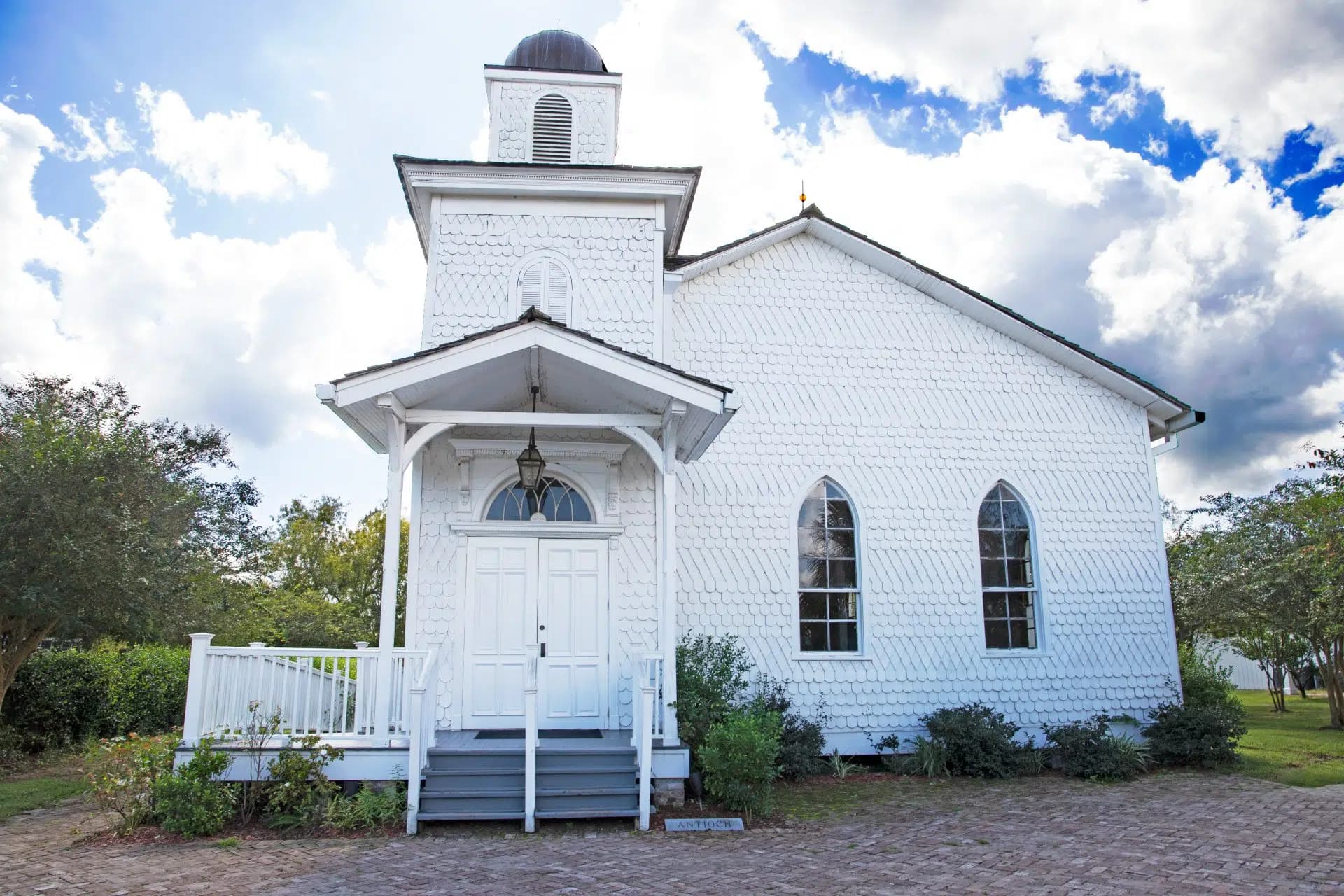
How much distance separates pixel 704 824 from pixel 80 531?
8888mm

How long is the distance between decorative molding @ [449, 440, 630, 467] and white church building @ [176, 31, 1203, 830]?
0.16 ft

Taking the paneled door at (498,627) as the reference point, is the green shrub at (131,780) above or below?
below

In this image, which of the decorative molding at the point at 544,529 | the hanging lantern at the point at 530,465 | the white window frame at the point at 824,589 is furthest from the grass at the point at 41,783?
the white window frame at the point at 824,589

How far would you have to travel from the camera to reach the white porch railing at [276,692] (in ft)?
26.4

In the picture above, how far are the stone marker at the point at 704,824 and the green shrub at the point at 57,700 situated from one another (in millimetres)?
10785

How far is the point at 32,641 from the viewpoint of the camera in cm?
1238

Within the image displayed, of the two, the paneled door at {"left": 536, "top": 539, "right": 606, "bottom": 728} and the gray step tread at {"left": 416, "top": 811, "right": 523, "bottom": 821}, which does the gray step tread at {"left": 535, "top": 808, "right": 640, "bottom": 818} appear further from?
the paneled door at {"left": 536, "top": 539, "right": 606, "bottom": 728}

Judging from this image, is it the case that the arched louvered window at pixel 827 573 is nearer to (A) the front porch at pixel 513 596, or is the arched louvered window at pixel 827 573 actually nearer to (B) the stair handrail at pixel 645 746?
(A) the front porch at pixel 513 596

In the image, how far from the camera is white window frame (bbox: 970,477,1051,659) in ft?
38.4

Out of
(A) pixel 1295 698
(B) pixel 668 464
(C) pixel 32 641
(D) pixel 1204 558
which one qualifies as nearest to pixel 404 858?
(B) pixel 668 464

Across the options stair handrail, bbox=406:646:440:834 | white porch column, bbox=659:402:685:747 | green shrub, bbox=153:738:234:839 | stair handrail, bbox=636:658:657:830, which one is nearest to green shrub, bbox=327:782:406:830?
stair handrail, bbox=406:646:440:834

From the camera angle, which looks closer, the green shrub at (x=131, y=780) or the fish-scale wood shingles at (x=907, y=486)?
the green shrub at (x=131, y=780)

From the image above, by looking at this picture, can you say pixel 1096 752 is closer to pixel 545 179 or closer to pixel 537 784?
pixel 537 784

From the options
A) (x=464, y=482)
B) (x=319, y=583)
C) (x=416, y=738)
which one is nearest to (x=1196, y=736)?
(x=416, y=738)
